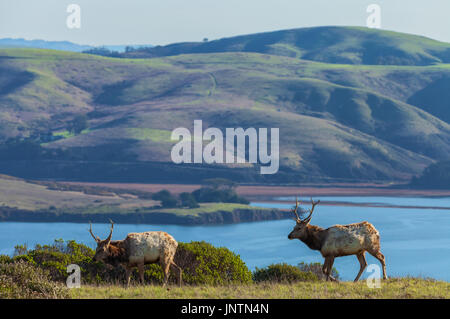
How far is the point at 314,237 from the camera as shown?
80.3 ft

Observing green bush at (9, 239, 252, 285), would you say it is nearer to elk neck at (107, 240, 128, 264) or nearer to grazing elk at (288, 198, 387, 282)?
elk neck at (107, 240, 128, 264)

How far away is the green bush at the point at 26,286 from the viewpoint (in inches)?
774

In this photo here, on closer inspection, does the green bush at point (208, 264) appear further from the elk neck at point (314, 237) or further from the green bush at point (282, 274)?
the elk neck at point (314, 237)

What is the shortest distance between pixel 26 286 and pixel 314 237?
8561 mm

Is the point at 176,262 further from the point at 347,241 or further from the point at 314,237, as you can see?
the point at 347,241

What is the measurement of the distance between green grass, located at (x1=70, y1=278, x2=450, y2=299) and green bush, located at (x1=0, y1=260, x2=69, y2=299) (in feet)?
1.86

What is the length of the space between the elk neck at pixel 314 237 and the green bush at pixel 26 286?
24.7 ft

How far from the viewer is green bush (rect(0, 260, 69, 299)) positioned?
19.7 meters

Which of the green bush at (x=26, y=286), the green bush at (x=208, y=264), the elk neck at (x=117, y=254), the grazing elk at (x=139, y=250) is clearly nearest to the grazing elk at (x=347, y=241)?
the grazing elk at (x=139, y=250)

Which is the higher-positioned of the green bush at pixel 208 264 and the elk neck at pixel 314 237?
the elk neck at pixel 314 237

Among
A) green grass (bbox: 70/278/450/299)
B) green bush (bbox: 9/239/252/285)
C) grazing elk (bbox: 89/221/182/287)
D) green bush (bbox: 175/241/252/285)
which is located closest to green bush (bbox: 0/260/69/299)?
green grass (bbox: 70/278/450/299)

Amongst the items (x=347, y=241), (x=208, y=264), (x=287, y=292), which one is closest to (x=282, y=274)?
(x=208, y=264)
